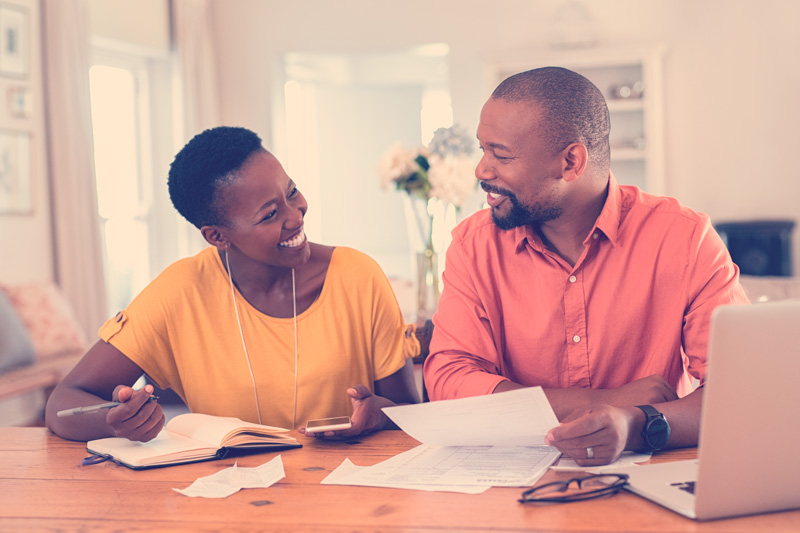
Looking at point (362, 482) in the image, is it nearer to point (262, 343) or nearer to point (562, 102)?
point (262, 343)

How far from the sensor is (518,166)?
5.40ft

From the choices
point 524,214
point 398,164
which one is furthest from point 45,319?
point 524,214

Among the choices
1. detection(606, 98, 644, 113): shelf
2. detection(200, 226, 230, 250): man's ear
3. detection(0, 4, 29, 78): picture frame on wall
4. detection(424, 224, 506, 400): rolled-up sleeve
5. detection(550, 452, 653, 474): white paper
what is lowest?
detection(550, 452, 653, 474): white paper

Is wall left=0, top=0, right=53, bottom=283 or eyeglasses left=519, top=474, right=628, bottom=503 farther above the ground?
wall left=0, top=0, right=53, bottom=283

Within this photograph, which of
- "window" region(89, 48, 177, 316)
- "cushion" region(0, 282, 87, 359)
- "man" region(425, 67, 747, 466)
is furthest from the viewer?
"window" region(89, 48, 177, 316)

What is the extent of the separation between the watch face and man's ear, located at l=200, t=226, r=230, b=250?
100 cm

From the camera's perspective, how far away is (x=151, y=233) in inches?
234

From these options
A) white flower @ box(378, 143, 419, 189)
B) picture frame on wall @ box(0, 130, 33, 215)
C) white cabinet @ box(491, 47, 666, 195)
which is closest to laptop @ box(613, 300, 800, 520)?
white flower @ box(378, 143, 419, 189)

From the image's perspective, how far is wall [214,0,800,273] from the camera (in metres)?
5.79

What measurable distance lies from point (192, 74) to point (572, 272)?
5.03 meters

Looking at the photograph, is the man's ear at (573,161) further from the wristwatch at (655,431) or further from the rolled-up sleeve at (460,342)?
the wristwatch at (655,431)

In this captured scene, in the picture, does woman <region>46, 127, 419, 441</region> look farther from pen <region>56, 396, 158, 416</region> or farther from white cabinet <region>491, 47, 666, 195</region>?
white cabinet <region>491, 47, 666, 195</region>

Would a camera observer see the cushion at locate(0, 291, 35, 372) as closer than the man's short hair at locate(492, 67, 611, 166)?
No

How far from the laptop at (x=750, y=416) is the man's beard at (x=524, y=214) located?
2.45 ft
